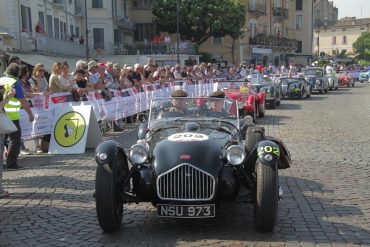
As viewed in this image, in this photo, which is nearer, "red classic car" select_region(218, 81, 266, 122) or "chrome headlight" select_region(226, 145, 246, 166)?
"chrome headlight" select_region(226, 145, 246, 166)

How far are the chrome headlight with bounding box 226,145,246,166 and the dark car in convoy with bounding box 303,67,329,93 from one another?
24.3m

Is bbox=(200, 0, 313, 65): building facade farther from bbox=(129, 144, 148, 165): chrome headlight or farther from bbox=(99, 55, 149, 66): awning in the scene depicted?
bbox=(129, 144, 148, 165): chrome headlight

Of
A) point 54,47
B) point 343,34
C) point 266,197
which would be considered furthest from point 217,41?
point 343,34

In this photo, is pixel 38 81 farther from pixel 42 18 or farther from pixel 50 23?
pixel 50 23

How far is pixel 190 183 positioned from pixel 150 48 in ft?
141

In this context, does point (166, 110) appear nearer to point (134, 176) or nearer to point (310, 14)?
point (134, 176)

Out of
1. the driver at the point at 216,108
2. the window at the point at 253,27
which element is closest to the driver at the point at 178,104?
the driver at the point at 216,108

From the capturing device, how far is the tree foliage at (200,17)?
→ 49031mm

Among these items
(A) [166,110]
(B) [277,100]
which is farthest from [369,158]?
(B) [277,100]

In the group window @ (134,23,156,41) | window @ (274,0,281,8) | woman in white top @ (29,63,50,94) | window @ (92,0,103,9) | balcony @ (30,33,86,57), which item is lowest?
woman in white top @ (29,63,50,94)

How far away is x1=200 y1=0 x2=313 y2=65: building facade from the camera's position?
5747 centimetres

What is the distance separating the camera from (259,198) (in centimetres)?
514

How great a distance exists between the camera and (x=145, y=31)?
54.2m

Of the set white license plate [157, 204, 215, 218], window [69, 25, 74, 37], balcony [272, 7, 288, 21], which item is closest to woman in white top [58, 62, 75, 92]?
white license plate [157, 204, 215, 218]
